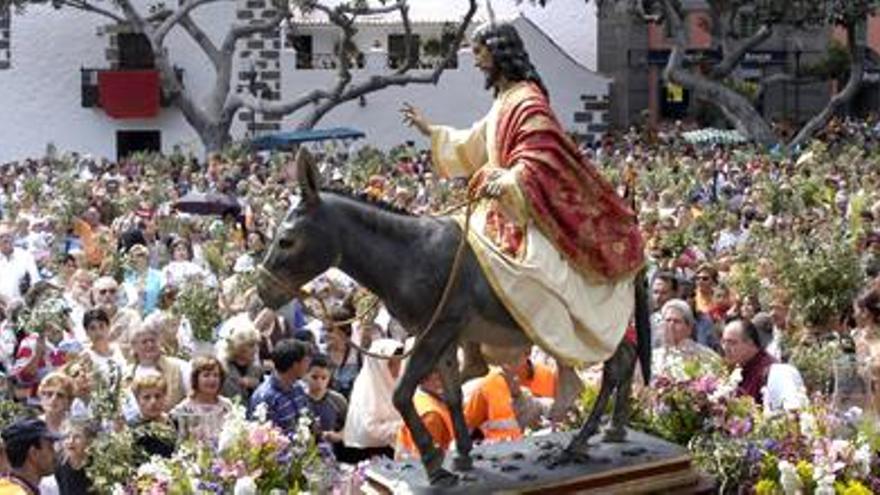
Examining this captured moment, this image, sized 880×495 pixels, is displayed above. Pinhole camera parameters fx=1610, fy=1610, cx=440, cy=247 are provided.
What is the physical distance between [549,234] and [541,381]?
246 cm

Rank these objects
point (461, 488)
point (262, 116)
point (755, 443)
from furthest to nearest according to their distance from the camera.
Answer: point (262, 116), point (755, 443), point (461, 488)

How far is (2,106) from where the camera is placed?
40312 millimetres

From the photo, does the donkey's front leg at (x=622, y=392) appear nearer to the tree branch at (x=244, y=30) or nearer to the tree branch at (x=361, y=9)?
the tree branch at (x=361, y=9)

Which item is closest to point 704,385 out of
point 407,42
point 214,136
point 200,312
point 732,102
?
point 200,312

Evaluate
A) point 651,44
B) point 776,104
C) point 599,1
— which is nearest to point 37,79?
point 599,1

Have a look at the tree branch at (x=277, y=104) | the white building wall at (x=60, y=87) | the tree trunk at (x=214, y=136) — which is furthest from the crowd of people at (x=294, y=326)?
the white building wall at (x=60, y=87)

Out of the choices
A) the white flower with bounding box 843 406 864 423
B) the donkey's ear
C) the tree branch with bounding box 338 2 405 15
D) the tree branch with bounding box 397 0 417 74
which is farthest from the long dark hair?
the tree branch with bounding box 338 2 405 15

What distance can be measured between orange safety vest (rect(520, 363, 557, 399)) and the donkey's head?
99.9 inches

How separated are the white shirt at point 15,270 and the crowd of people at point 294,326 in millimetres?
18

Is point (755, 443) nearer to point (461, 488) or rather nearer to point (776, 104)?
point (461, 488)

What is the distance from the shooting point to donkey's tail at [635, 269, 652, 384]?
5.81 metres

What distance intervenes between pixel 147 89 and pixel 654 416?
35.2 meters

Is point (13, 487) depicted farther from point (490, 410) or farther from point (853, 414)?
point (853, 414)

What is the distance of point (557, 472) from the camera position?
533 centimetres
